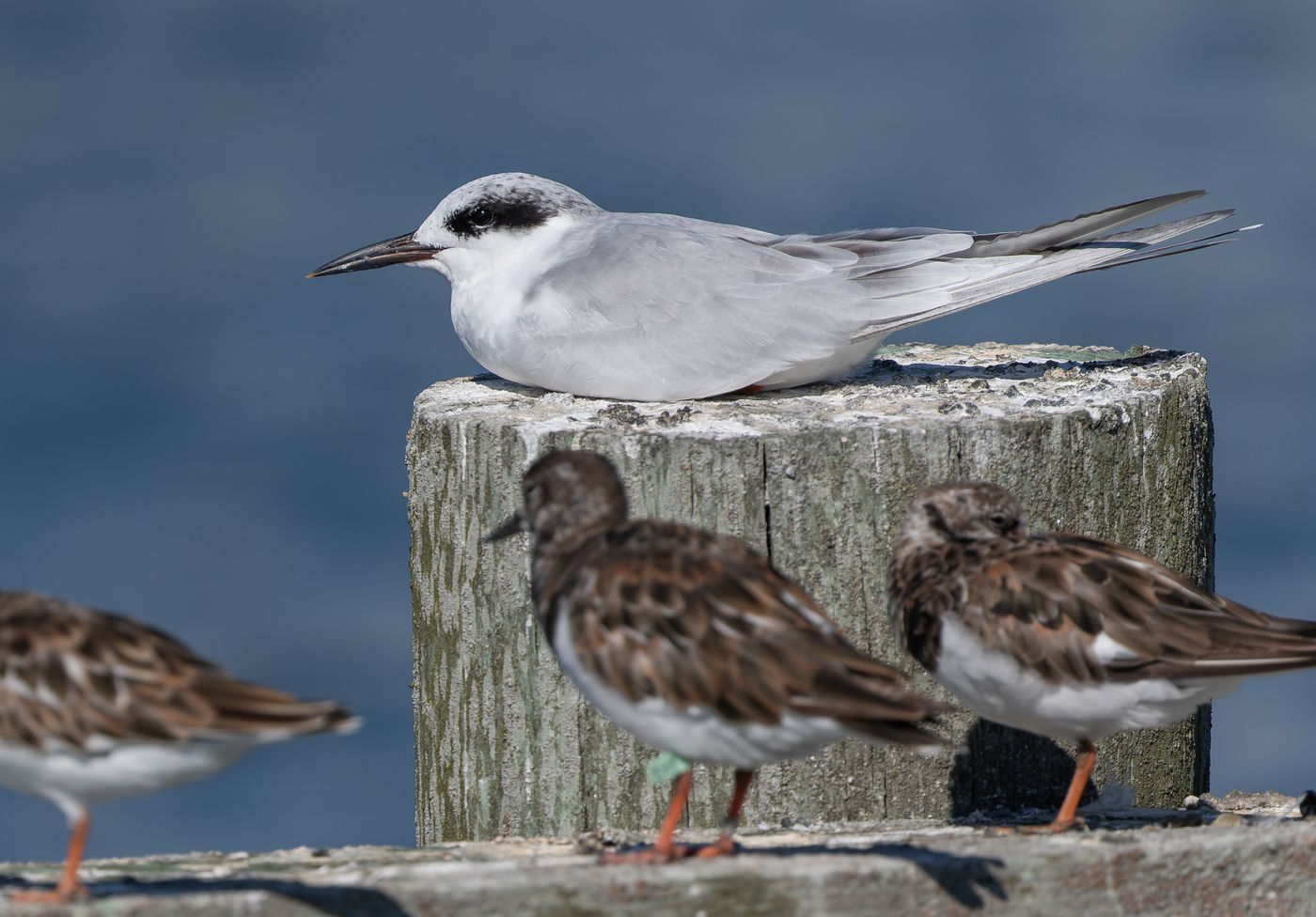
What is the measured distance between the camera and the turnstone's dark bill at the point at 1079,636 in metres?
4.44

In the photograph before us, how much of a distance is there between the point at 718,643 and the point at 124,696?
51.5 inches

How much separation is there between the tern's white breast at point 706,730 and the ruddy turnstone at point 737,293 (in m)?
2.35

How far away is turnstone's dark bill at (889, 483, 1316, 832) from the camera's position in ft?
14.6

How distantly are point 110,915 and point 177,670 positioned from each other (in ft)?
1.82

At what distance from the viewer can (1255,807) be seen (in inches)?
236

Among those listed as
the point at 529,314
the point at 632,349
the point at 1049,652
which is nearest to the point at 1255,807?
the point at 1049,652

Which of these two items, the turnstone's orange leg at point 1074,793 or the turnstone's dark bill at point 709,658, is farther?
the turnstone's orange leg at point 1074,793

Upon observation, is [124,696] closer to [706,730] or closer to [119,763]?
[119,763]

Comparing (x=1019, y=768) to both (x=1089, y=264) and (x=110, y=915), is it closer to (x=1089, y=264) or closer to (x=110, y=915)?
(x=1089, y=264)

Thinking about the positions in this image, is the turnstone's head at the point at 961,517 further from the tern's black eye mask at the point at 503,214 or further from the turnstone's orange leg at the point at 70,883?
the tern's black eye mask at the point at 503,214

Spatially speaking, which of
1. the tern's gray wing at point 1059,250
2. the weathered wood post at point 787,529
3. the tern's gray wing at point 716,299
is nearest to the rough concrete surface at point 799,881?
the weathered wood post at point 787,529

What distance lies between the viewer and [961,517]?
500 cm

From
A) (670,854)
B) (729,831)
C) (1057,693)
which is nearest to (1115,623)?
(1057,693)

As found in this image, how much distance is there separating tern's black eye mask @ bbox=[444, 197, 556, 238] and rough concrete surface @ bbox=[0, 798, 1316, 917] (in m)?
3.41
